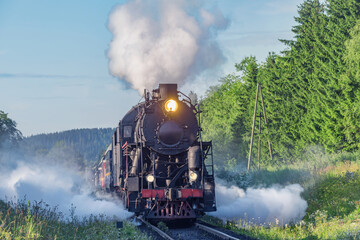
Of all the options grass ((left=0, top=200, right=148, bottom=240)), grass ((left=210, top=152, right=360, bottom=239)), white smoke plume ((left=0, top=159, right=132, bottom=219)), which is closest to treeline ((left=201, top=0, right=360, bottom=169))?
grass ((left=210, top=152, right=360, bottom=239))

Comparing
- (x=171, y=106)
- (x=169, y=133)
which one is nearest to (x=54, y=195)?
(x=169, y=133)

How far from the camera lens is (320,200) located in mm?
19016

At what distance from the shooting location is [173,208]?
16125mm

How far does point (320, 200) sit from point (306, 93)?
1006 inches

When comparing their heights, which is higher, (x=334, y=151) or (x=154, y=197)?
(x=334, y=151)

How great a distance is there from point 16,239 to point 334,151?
97.6 feet

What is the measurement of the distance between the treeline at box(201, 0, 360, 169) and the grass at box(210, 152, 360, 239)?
8841 mm

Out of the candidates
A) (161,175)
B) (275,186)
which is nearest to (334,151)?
(275,186)

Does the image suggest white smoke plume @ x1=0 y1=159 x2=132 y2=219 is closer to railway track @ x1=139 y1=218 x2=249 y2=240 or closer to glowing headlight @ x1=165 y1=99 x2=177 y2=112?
railway track @ x1=139 y1=218 x2=249 y2=240

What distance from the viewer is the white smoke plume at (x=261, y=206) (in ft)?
58.4

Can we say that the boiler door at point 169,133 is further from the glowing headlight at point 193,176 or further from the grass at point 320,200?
the grass at point 320,200

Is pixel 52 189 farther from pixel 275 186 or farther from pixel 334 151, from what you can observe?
pixel 334 151

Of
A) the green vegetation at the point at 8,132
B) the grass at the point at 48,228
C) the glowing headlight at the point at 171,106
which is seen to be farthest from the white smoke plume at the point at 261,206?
the green vegetation at the point at 8,132

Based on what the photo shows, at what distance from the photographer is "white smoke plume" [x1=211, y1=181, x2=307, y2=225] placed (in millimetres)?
17812
